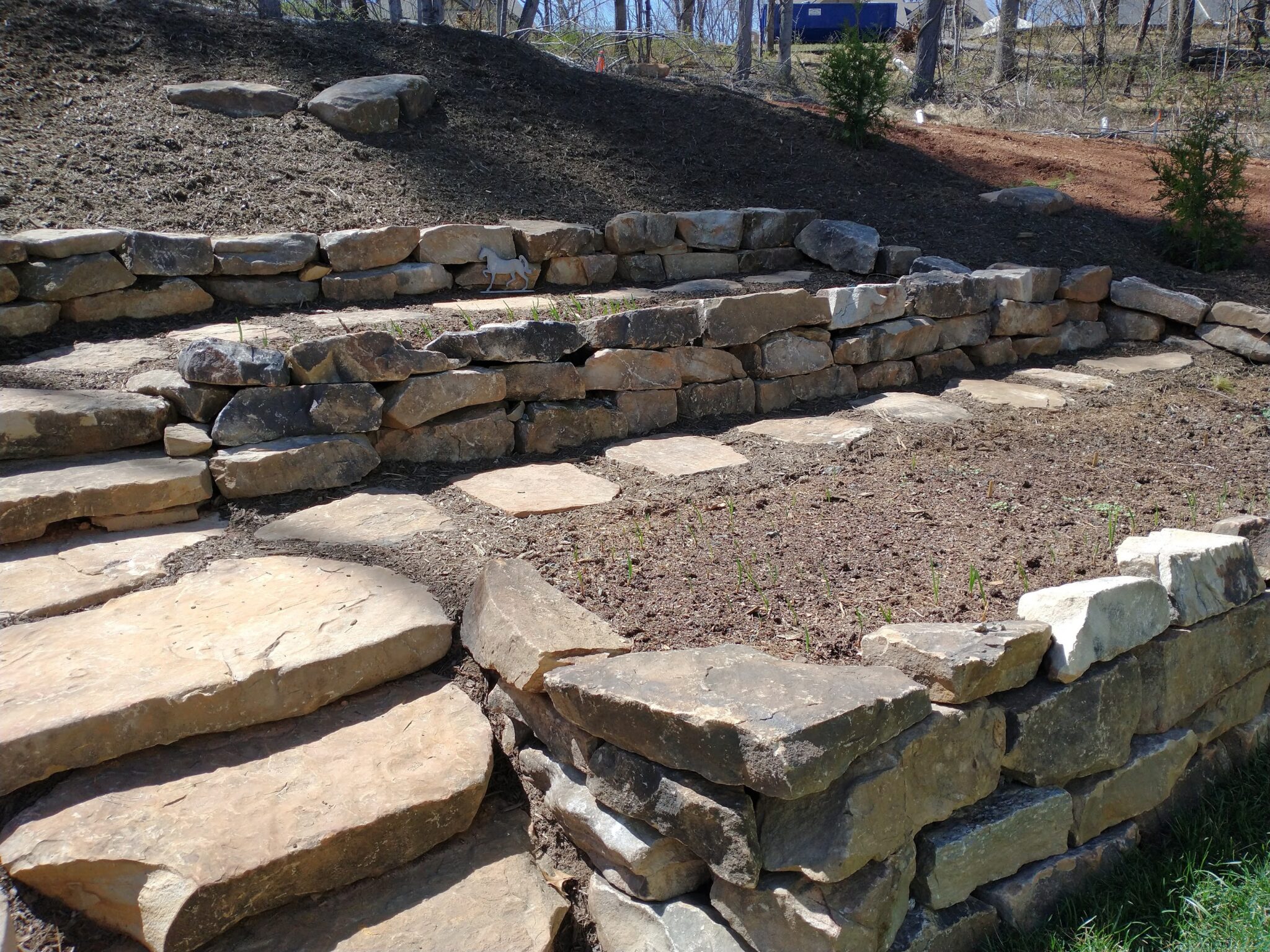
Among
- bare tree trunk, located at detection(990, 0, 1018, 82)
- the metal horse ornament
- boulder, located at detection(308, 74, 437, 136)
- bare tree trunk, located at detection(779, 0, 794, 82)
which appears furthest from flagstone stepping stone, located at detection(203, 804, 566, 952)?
bare tree trunk, located at detection(990, 0, 1018, 82)

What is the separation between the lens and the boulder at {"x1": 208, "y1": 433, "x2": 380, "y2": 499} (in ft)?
10.6

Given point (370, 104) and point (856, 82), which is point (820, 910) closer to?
point (370, 104)

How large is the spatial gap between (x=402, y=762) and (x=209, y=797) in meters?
0.42

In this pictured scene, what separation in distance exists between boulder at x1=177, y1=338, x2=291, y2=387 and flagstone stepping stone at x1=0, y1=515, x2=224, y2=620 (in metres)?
0.52

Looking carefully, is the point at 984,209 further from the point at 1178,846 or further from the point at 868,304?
the point at 1178,846

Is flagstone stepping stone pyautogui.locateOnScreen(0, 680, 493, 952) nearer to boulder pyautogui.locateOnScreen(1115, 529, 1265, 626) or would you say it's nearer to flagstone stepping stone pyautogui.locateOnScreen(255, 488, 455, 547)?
flagstone stepping stone pyautogui.locateOnScreen(255, 488, 455, 547)

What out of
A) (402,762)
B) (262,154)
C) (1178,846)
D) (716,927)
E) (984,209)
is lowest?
(1178,846)

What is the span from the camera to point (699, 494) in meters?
3.52

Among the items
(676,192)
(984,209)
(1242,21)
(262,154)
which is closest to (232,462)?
(262,154)

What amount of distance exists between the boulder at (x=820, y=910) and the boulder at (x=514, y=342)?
235 centimetres

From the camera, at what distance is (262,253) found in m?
4.39

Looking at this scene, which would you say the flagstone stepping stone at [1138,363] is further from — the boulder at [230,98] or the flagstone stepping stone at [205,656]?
the boulder at [230,98]

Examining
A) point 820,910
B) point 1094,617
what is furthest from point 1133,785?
point 820,910

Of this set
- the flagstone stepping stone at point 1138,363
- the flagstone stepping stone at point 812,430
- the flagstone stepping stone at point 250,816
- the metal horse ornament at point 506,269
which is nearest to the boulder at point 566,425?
the flagstone stepping stone at point 812,430
